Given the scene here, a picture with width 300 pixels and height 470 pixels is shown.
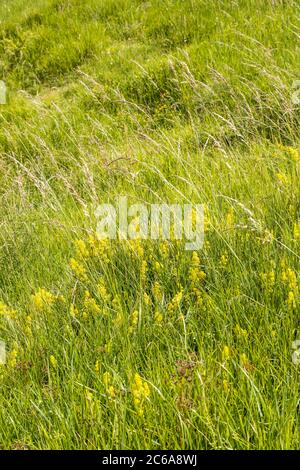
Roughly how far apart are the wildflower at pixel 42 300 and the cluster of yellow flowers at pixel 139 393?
0.86m

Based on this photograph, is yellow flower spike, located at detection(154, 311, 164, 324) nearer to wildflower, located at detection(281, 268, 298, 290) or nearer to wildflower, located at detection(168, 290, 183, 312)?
wildflower, located at detection(168, 290, 183, 312)

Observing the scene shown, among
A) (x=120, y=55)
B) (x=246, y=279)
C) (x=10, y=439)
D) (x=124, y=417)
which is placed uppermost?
(x=120, y=55)

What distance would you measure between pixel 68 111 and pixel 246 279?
4.94 meters

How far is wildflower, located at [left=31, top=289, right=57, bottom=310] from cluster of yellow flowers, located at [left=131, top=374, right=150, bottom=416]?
2.81 ft

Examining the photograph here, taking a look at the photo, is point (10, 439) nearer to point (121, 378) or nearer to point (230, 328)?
point (121, 378)

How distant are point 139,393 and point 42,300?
968mm

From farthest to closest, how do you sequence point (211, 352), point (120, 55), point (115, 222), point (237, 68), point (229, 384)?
1. point (120, 55)
2. point (237, 68)
3. point (115, 222)
4. point (211, 352)
5. point (229, 384)

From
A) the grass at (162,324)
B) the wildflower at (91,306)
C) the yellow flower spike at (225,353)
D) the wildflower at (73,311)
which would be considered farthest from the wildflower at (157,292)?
the yellow flower spike at (225,353)

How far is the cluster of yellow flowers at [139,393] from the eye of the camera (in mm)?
1719

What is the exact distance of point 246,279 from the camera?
2.29 m

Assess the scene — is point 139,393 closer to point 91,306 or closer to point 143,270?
point 91,306

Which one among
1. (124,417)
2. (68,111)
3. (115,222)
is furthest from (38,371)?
(68,111)

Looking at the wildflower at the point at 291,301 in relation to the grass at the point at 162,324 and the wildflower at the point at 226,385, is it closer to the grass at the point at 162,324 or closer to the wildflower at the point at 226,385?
the grass at the point at 162,324

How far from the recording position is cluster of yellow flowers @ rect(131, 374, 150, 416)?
1.72m
